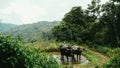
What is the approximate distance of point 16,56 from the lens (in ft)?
30.0

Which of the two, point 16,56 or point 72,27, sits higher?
point 16,56

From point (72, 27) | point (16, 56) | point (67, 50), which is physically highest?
point (16, 56)

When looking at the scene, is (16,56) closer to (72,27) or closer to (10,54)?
(10,54)

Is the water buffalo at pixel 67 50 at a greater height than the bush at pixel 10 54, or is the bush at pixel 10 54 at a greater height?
the bush at pixel 10 54

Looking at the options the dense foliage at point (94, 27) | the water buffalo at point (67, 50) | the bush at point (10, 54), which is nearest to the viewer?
the bush at point (10, 54)

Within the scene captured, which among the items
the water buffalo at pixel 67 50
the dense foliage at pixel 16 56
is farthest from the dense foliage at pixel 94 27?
the dense foliage at pixel 16 56

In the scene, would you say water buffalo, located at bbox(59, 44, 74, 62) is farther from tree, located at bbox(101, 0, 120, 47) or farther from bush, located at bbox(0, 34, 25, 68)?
tree, located at bbox(101, 0, 120, 47)

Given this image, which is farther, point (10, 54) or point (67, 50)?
point (67, 50)

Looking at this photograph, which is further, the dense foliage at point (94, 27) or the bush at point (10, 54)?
the dense foliage at point (94, 27)

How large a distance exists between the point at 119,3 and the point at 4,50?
147ft

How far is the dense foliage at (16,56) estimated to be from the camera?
887cm

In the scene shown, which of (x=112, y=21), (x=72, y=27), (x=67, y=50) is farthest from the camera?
(x=72, y=27)

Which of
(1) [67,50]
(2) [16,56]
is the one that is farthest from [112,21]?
(2) [16,56]

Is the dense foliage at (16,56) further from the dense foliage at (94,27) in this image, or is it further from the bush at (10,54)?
the dense foliage at (94,27)
